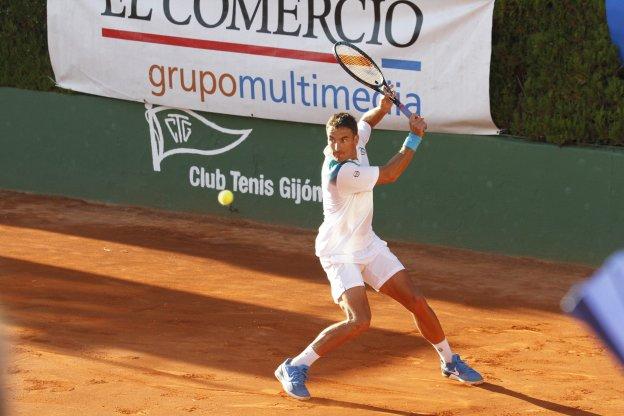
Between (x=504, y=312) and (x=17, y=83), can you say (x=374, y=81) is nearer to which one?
(x=504, y=312)

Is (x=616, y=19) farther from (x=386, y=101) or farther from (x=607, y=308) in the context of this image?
(x=607, y=308)

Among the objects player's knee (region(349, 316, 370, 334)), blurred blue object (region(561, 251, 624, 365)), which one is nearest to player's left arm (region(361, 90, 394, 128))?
player's knee (region(349, 316, 370, 334))

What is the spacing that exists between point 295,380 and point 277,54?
5.69 meters

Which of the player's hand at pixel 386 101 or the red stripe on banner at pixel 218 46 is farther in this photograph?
the red stripe on banner at pixel 218 46

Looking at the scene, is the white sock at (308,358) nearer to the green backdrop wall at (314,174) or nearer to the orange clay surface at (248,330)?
the orange clay surface at (248,330)

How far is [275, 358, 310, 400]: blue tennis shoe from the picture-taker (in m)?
6.44

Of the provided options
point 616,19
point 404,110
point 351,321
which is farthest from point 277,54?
point 351,321

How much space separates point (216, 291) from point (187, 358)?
193 centimetres

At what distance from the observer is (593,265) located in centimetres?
1007

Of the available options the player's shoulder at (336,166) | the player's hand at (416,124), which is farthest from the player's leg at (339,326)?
the player's hand at (416,124)

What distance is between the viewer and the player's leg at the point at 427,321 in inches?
257

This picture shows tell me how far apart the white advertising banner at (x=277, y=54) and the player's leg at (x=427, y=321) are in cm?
420

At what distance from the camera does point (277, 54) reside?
37.8ft

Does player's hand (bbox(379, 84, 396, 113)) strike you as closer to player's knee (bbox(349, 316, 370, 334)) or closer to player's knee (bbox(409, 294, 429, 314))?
player's knee (bbox(409, 294, 429, 314))
